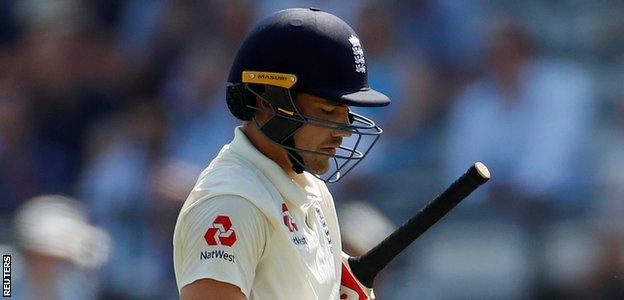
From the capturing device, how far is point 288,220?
2.77 meters

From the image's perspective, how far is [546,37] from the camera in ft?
18.9

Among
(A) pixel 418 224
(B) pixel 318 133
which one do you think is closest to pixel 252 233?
(B) pixel 318 133

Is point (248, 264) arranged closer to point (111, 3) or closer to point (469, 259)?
point (469, 259)

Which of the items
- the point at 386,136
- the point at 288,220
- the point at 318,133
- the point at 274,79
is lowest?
the point at 386,136

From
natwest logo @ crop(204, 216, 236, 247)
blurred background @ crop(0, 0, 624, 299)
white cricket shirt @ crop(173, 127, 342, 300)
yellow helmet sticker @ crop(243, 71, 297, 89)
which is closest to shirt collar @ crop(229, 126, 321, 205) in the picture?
white cricket shirt @ crop(173, 127, 342, 300)

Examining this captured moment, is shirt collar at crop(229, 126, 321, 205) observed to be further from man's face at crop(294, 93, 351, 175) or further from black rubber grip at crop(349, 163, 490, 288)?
black rubber grip at crop(349, 163, 490, 288)

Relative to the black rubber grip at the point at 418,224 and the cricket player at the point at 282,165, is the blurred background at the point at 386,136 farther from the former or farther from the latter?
the cricket player at the point at 282,165

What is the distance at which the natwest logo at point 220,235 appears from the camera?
2580 mm

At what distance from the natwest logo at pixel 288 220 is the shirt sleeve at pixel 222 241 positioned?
0.10 m

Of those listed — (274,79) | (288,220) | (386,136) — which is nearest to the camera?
(288,220)

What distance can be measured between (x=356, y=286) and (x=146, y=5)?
324cm

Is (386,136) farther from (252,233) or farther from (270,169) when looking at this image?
(252,233)

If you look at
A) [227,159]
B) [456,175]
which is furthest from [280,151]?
[456,175]

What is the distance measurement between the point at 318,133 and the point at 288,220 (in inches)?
9.9
